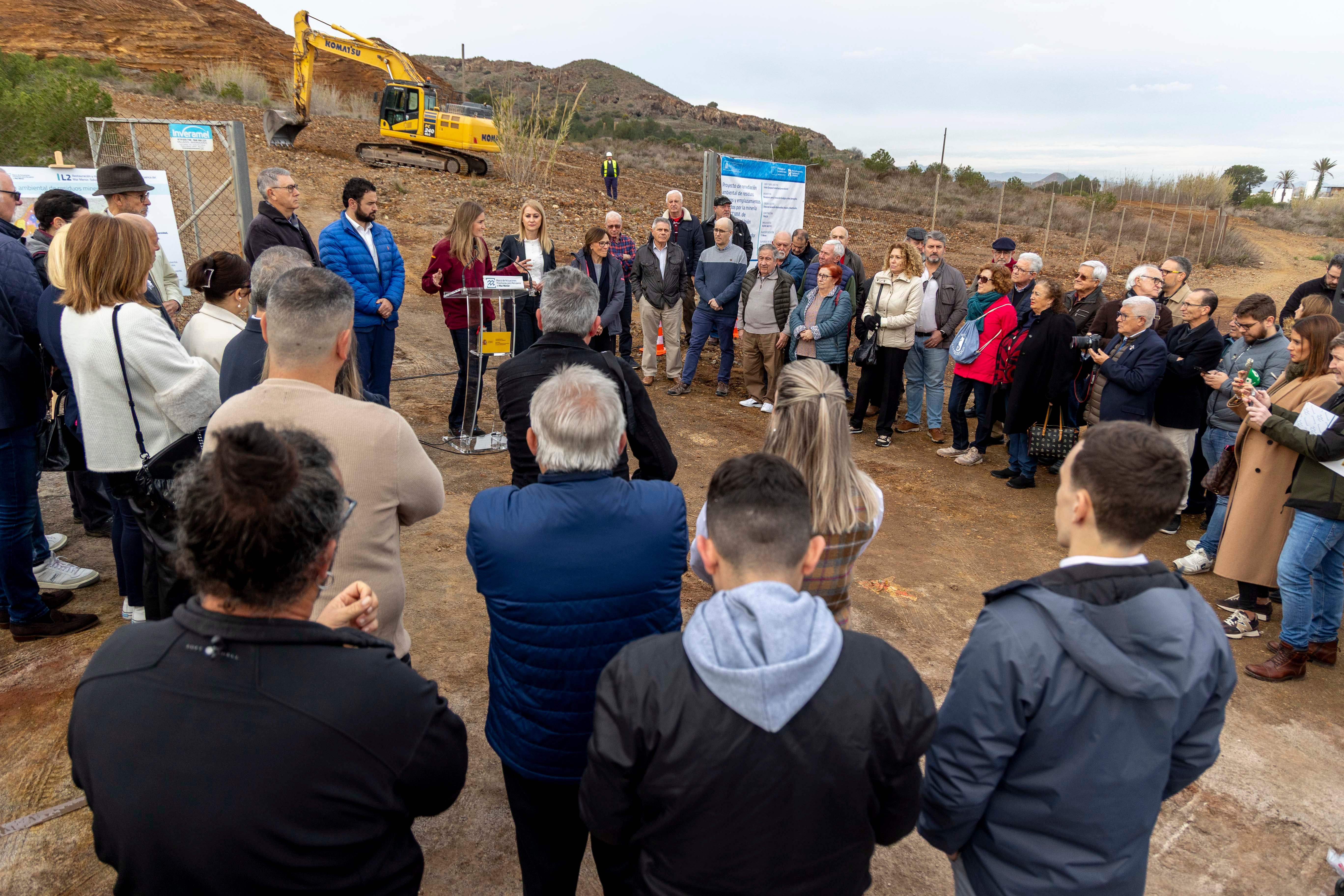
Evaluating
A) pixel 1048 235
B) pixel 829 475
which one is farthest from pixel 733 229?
pixel 1048 235

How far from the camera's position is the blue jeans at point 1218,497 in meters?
4.88

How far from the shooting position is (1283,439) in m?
3.69

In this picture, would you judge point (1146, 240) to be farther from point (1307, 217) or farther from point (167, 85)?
point (167, 85)

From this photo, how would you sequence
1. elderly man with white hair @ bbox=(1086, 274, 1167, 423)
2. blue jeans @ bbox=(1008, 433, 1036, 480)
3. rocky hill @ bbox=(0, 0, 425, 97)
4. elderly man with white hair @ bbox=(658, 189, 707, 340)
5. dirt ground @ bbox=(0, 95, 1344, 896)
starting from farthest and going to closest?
rocky hill @ bbox=(0, 0, 425, 97) → elderly man with white hair @ bbox=(658, 189, 707, 340) → blue jeans @ bbox=(1008, 433, 1036, 480) → elderly man with white hair @ bbox=(1086, 274, 1167, 423) → dirt ground @ bbox=(0, 95, 1344, 896)

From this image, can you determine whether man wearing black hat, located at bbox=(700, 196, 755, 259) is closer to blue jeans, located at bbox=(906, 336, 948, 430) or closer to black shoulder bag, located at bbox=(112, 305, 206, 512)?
blue jeans, located at bbox=(906, 336, 948, 430)

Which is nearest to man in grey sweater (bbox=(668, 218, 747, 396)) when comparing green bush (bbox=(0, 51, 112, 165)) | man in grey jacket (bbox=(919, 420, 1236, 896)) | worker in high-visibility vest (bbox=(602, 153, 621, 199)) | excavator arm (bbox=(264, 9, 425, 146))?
man in grey jacket (bbox=(919, 420, 1236, 896))

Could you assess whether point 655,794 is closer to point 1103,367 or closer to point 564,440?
point 564,440

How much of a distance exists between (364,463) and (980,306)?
6.14m

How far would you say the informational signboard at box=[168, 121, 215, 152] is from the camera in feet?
23.3

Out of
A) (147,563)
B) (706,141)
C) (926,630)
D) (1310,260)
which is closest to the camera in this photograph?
(147,563)

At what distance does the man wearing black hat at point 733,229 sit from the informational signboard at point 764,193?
17 centimetres

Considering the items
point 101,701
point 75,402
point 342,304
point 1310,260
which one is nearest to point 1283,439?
point 342,304

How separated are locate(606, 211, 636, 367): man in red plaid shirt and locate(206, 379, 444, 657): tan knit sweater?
5576 mm

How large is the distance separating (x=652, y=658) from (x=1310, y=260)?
3062 cm
